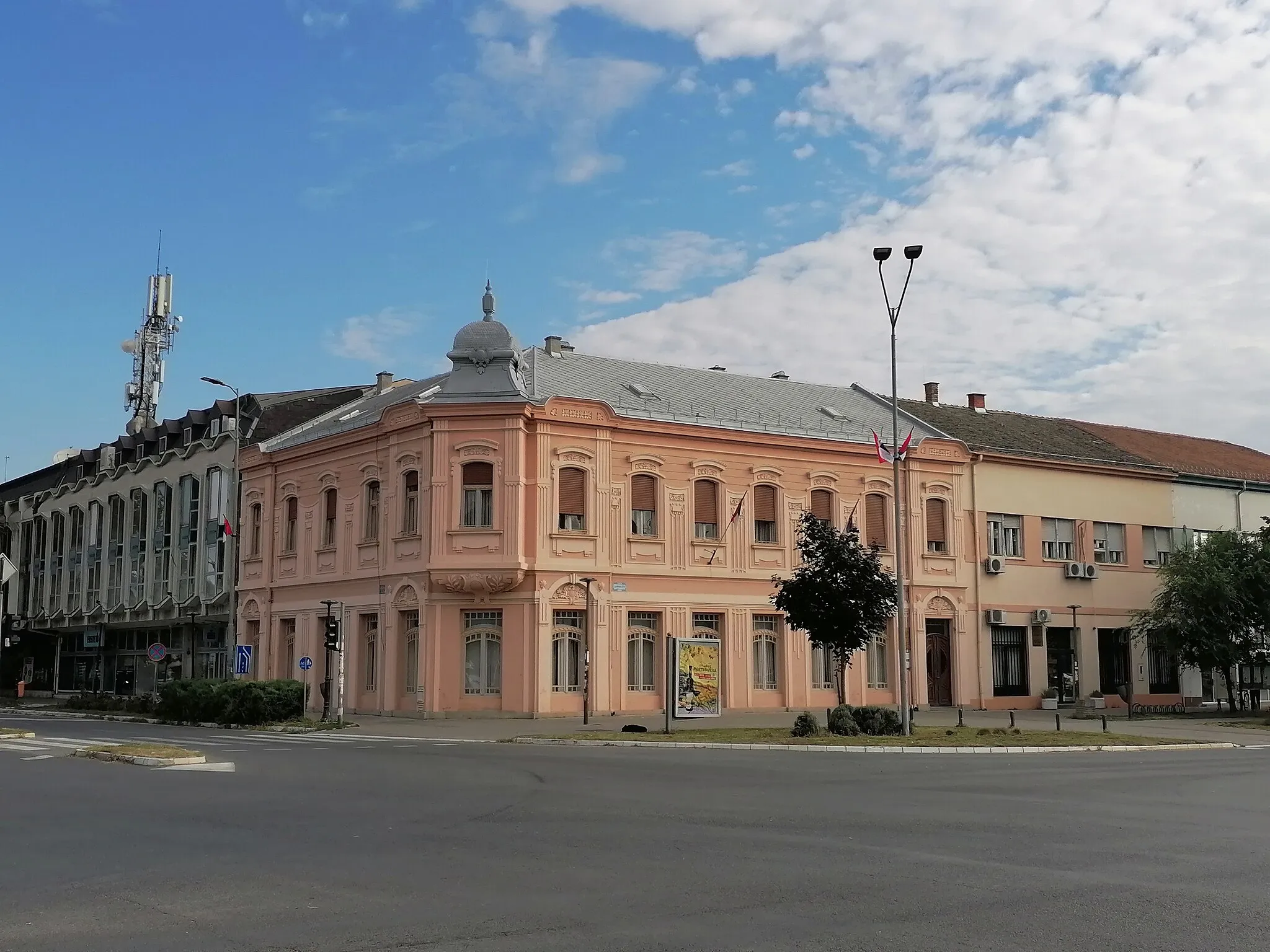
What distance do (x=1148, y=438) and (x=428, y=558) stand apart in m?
32.8

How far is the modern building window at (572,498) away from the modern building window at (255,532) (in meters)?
12.8

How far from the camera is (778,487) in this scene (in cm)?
3997

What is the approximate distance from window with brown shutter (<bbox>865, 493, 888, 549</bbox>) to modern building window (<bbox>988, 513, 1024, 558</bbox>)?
175 inches

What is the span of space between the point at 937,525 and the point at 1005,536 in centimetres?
323

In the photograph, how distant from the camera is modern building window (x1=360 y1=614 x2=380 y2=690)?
3800 centimetres

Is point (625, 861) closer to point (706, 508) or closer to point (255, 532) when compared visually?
point (706, 508)

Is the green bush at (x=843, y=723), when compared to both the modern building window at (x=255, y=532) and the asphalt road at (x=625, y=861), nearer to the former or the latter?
the asphalt road at (x=625, y=861)

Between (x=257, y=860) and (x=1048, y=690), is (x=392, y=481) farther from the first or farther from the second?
(x=257, y=860)

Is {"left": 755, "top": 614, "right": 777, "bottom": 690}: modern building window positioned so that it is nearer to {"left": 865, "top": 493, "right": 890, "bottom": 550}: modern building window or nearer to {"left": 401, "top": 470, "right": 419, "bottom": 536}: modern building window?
{"left": 865, "top": 493, "right": 890, "bottom": 550}: modern building window

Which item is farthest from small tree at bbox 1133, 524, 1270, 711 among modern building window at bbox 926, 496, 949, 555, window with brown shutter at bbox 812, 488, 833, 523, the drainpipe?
window with brown shutter at bbox 812, 488, 833, 523

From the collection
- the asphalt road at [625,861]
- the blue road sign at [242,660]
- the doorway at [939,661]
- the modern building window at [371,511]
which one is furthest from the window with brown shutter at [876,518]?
the asphalt road at [625,861]

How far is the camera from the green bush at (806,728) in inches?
1027

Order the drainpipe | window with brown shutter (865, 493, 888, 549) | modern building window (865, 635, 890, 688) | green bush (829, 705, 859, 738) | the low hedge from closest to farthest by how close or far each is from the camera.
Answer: green bush (829, 705, 859, 738) < the low hedge < modern building window (865, 635, 890, 688) < window with brown shutter (865, 493, 888, 549) < the drainpipe

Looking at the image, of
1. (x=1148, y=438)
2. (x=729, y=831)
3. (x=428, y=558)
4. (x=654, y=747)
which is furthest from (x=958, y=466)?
(x=729, y=831)
